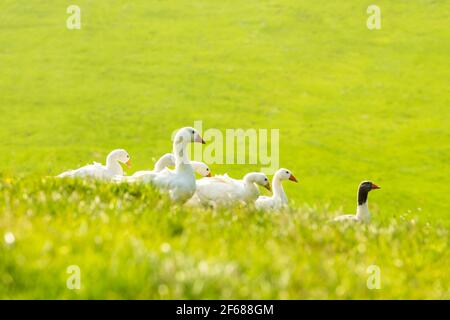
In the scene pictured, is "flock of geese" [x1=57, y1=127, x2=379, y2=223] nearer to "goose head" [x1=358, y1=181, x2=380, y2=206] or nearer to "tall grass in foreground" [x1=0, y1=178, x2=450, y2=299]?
"goose head" [x1=358, y1=181, x2=380, y2=206]

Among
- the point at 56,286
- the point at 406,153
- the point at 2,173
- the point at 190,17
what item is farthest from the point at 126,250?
the point at 190,17

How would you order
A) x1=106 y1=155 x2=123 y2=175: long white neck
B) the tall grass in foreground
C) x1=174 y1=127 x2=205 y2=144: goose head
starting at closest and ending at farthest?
the tall grass in foreground < x1=174 y1=127 x2=205 y2=144: goose head < x1=106 y1=155 x2=123 y2=175: long white neck

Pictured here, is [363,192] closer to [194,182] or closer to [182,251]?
[194,182]

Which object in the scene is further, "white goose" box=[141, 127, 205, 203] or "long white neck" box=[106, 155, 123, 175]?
"long white neck" box=[106, 155, 123, 175]

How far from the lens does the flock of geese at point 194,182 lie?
52.3 feet

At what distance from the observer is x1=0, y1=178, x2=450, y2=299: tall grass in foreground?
775 cm

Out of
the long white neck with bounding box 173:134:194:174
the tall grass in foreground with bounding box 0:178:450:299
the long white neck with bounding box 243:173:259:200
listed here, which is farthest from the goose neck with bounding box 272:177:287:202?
the tall grass in foreground with bounding box 0:178:450:299

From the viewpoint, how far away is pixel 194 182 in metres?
16.2

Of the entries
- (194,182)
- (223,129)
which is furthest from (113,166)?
(223,129)

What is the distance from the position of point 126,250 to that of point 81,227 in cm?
89

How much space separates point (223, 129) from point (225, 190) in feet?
190

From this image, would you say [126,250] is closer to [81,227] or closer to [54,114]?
[81,227]

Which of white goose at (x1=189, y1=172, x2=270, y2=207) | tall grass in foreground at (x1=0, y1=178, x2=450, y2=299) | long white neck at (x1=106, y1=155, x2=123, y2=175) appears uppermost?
long white neck at (x1=106, y1=155, x2=123, y2=175)

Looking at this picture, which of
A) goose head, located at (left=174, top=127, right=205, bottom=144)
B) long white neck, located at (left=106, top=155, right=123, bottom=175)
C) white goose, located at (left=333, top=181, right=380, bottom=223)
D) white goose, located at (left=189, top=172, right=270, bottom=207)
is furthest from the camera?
long white neck, located at (left=106, top=155, right=123, bottom=175)
